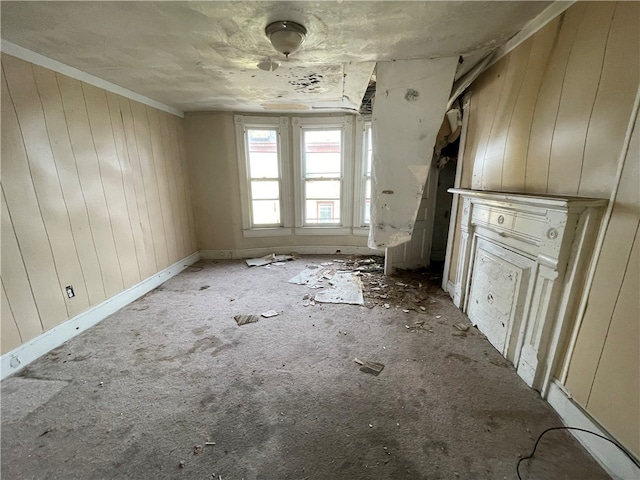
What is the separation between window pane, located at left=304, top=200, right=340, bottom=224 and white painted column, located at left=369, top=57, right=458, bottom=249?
197 centimetres

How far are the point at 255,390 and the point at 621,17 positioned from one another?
2.79 meters

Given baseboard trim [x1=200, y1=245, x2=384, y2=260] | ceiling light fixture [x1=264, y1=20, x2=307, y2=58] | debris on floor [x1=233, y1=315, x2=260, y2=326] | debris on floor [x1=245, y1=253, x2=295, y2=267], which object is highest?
ceiling light fixture [x1=264, y1=20, x2=307, y2=58]

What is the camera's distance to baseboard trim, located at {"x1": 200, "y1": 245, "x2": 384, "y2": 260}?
4496 millimetres

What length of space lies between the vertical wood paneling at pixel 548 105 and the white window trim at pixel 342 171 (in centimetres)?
268

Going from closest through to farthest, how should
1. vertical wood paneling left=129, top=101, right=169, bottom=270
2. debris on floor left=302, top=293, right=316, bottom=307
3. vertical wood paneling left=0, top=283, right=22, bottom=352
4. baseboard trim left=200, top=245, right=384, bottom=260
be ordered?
vertical wood paneling left=0, top=283, right=22, bottom=352, debris on floor left=302, top=293, right=316, bottom=307, vertical wood paneling left=129, top=101, right=169, bottom=270, baseboard trim left=200, top=245, right=384, bottom=260

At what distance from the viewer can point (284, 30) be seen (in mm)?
1617

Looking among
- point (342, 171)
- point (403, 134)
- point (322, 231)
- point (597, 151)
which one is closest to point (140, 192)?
point (322, 231)

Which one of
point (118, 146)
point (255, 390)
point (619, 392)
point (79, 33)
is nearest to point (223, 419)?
point (255, 390)

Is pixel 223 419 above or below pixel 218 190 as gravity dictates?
below

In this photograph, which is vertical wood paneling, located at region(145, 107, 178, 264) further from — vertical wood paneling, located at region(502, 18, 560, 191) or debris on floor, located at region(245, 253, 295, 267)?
vertical wood paneling, located at region(502, 18, 560, 191)

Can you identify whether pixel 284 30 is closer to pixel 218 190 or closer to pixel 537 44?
pixel 537 44

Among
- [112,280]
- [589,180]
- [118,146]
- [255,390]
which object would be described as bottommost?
[255,390]

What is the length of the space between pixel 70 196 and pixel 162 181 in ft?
4.24

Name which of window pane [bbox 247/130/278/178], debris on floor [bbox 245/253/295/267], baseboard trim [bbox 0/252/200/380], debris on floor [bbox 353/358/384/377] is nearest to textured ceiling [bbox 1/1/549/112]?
window pane [bbox 247/130/278/178]
